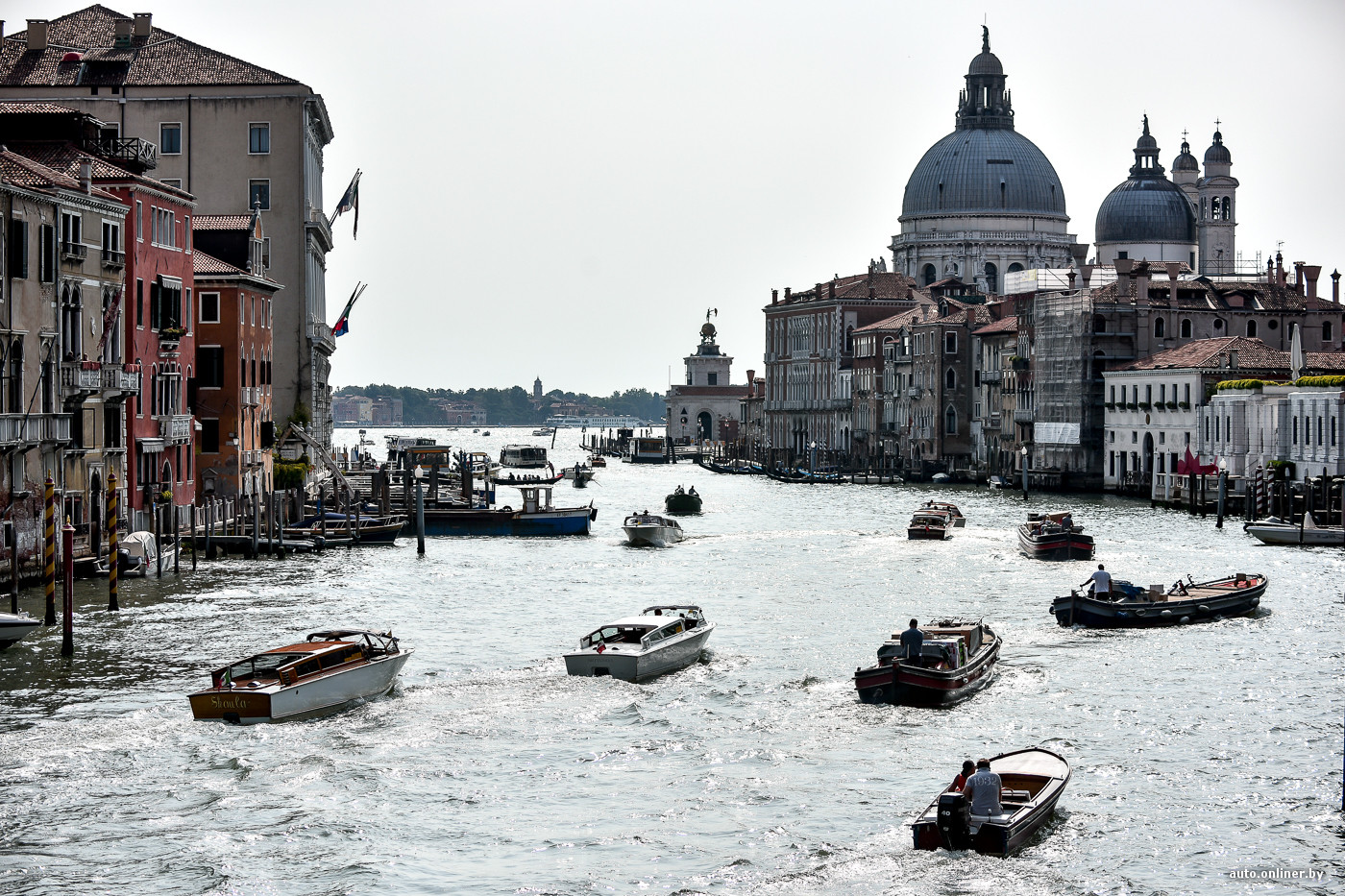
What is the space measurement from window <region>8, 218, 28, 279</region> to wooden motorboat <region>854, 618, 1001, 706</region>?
1752 centimetres

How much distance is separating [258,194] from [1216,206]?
3489 inches

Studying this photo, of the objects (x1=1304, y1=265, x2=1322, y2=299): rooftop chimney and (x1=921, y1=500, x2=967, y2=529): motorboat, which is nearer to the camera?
(x1=921, y1=500, x2=967, y2=529): motorboat

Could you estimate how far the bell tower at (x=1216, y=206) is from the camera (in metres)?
132

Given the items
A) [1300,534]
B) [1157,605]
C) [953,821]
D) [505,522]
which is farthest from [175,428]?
[953,821]

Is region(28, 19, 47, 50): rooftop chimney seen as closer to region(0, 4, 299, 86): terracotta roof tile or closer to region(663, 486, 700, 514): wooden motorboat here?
region(0, 4, 299, 86): terracotta roof tile

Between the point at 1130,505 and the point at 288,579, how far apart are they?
38.8 meters

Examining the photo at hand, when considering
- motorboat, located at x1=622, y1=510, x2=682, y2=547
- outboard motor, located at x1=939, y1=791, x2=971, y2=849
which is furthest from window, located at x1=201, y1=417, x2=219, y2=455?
outboard motor, located at x1=939, y1=791, x2=971, y2=849

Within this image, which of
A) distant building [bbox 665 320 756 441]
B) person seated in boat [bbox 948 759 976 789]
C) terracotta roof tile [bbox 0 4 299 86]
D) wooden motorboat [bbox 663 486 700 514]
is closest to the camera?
person seated in boat [bbox 948 759 976 789]

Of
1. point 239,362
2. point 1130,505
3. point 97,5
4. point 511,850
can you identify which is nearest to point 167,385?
point 239,362

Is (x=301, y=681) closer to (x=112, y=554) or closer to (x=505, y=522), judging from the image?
(x=112, y=554)

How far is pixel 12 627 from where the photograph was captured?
27.2 m

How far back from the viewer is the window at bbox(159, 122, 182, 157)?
2356 inches

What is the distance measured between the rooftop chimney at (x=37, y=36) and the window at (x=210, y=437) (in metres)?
17.8

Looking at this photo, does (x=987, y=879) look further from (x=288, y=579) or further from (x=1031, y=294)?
(x=1031, y=294)
